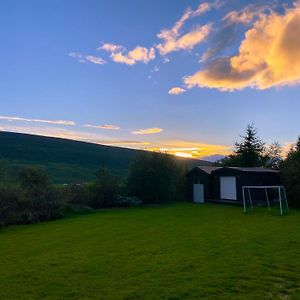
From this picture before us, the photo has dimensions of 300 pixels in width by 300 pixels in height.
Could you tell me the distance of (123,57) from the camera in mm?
23438

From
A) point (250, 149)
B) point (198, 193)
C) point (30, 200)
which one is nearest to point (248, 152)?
point (250, 149)

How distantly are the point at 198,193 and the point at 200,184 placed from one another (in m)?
0.89

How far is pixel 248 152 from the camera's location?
40.8 m

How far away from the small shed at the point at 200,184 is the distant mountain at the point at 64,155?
2279cm

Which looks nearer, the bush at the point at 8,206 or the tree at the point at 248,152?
the bush at the point at 8,206

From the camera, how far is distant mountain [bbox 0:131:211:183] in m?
58.5

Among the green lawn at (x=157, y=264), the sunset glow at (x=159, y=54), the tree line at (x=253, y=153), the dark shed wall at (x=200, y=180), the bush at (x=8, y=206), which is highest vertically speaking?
the sunset glow at (x=159, y=54)

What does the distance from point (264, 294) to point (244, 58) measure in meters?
17.1

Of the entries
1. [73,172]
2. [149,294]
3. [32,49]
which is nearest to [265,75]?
[32,49]

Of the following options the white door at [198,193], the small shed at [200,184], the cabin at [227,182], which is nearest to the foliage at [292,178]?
the cabin at [227,182]

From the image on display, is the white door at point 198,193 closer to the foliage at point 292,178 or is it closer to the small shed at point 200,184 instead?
the small shed at point 200,184

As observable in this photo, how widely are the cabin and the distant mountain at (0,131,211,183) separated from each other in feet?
77.8

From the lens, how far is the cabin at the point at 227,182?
27406 millimetres

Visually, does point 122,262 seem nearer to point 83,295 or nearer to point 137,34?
point 83,295
